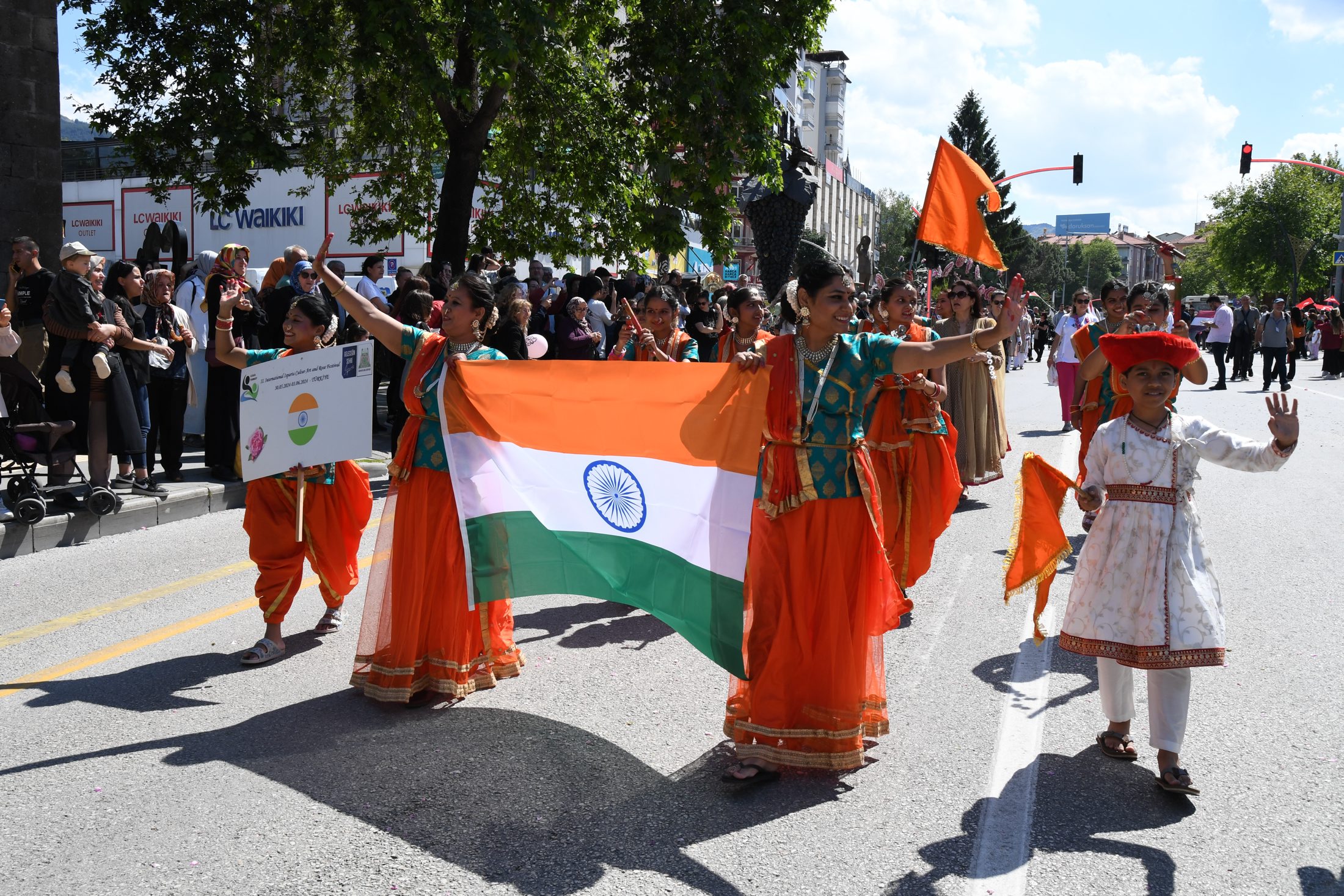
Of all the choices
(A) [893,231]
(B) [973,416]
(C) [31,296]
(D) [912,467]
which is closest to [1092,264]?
(A) [893,231]

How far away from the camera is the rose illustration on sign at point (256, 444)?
A: 5.93 m

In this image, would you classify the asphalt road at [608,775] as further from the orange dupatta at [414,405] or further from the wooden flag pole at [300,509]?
the orange dupatta at [414,405]

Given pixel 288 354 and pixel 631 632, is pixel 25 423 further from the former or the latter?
pixel 631 632

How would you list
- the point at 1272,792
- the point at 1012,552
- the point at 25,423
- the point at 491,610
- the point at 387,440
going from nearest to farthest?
the point at 1272,792, the point at 1012,552, the point at 491,610, the point at 25,423, the point at 387,440

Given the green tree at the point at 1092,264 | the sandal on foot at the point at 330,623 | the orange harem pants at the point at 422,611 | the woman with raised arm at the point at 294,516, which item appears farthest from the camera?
the green tree at the point at 1092,264

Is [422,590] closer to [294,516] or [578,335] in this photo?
[294,516]

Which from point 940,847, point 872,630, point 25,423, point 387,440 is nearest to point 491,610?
point 872,630

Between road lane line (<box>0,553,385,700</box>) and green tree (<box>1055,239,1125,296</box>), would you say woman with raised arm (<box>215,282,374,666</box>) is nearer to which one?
road lane line (<box>0,553,385,700</box>)

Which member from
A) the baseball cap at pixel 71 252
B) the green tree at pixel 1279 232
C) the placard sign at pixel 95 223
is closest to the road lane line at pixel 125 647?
the baseball cap at pixel 71 252

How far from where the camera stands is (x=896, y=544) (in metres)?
6.78

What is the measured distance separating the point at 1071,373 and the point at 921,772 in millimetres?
12208

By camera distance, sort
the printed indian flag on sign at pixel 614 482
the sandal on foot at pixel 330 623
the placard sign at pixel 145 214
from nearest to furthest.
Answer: the printed indian flag on sign at pixel 614 482 → the sandal on foot at pixel 330 623 → the placard sign at pixel 145 214

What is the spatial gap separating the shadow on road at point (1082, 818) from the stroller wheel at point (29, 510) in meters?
6.96

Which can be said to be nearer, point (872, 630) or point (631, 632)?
point (872, 630)
